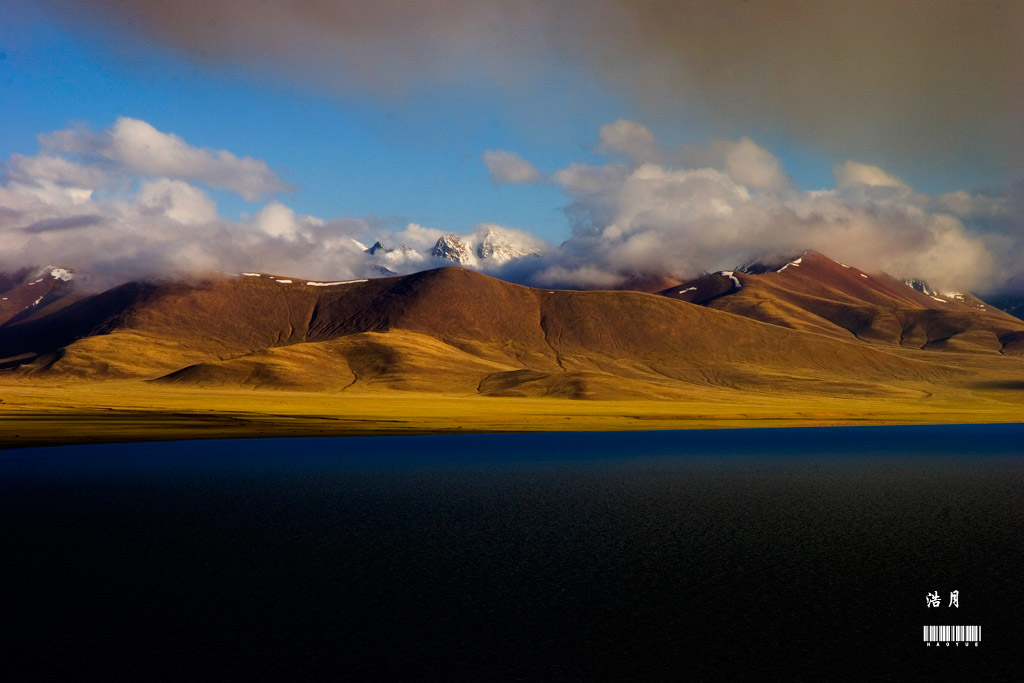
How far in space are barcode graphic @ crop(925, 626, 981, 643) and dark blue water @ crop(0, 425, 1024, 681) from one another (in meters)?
0.41

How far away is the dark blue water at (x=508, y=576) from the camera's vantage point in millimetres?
25875

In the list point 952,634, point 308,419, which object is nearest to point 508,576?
point 952,634

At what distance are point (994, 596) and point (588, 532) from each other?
19.7 meters

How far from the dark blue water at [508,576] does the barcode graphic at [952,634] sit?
0.41 metres

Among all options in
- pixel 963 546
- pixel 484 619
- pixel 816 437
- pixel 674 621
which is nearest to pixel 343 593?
pixel 484 619

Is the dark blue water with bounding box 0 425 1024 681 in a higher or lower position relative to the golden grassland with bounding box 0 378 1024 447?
lower

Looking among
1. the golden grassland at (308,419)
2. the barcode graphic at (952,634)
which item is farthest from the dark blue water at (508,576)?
the golden grassland at (308,419)

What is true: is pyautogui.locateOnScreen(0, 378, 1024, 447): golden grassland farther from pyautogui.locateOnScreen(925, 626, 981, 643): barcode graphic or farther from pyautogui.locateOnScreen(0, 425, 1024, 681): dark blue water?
pyautogui.locateOnScreen(925, 626, 981, 643): barcode graphic

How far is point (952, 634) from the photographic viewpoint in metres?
27.7

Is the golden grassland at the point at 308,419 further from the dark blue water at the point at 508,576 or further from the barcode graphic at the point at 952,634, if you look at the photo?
the barcode graphic at the point at 952,634

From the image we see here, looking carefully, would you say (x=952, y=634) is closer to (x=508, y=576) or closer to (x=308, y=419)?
(x=508, y=576)

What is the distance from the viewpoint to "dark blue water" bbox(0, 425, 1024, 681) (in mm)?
25875

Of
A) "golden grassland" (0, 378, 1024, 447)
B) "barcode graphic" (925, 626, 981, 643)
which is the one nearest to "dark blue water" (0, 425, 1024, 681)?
"barcode graphic" (925, 626, 981, 643)

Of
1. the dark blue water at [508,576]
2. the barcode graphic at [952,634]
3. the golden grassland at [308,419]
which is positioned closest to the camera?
the dark blue water at [508,576]
